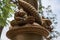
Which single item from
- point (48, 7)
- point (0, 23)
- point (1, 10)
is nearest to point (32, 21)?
point (0, 23)

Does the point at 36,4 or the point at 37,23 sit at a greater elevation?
the point at 36,4

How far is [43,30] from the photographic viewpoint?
322 centimetres

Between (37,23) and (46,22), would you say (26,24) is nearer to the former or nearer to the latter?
(37,23)

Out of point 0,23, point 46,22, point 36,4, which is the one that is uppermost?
point 36,4

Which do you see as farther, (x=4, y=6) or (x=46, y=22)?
(x=4, y=6)

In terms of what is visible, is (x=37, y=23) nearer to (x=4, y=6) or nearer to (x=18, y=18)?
(x=18, y=18)

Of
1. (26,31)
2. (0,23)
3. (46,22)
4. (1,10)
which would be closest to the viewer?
(26,31)

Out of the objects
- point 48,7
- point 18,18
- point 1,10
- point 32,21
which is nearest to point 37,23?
point 32,21

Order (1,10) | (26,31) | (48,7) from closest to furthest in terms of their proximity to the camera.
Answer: (26,31), (1,10), (48,7)

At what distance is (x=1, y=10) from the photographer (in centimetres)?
844

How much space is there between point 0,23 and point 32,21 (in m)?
4.75

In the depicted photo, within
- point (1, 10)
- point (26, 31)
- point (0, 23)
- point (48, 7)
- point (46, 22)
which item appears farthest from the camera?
point (48, 7)

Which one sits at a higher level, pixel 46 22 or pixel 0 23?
pixel 46 22

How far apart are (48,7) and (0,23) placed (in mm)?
5254
